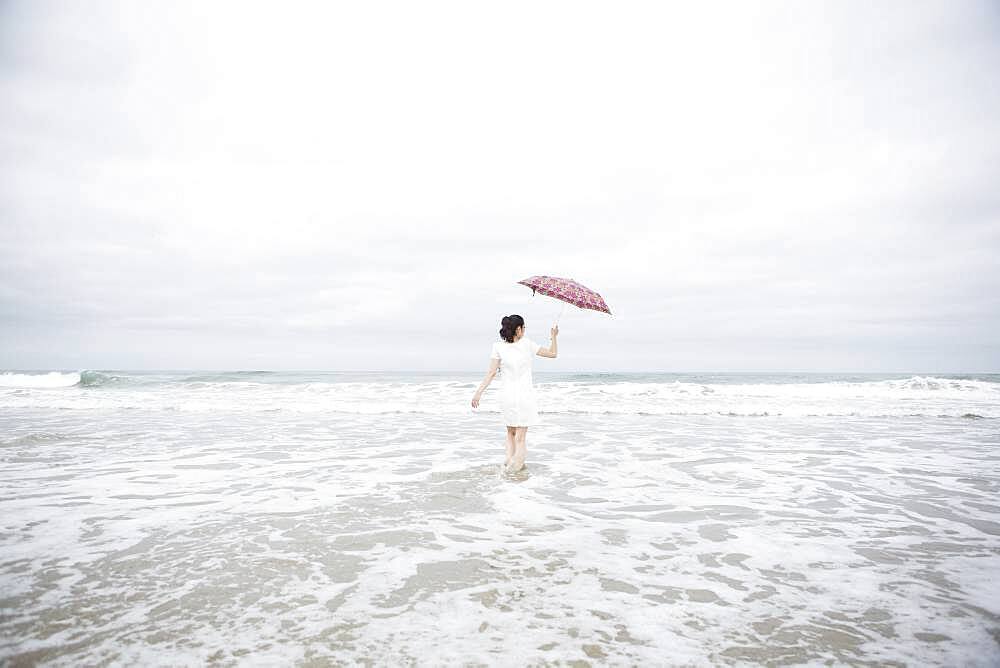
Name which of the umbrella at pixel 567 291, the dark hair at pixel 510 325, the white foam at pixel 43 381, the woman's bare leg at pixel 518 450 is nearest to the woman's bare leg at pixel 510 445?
the woman's bare leg at pixel 518 450

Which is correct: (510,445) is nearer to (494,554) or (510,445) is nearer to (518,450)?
(518,450)

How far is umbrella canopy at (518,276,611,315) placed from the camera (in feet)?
24.9

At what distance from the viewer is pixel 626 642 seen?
292cm

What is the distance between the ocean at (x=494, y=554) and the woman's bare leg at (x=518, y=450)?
0.80ft

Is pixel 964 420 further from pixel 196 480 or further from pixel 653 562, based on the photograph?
pixel 196 480

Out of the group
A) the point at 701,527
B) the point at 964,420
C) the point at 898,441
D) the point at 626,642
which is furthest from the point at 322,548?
the point at 964,420

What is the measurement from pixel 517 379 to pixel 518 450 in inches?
42.2

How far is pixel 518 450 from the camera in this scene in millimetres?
7719

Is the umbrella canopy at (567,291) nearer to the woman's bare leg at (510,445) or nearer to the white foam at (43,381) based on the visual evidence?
the woman's bare leg at (510,445)

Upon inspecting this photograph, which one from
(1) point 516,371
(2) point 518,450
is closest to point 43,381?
(2) point 518,450

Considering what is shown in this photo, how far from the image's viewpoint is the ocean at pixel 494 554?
2906 mm

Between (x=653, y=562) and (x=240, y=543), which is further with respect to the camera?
(x=240, y=543)

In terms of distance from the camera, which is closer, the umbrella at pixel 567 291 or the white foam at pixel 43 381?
the umbrella at pixel 567 291

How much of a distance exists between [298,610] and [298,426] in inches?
426
